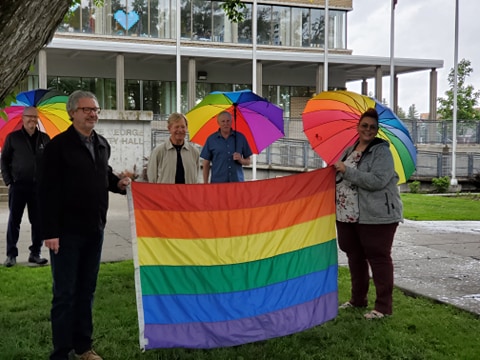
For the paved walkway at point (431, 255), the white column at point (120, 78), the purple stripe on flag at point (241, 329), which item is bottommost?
the paved walkway at point (431, 255)

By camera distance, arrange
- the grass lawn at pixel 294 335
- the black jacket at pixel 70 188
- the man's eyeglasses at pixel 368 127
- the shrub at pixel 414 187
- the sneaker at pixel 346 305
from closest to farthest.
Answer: the black jacket at pixel 70 188, the grass lawn at pixel 294 335, the man's eyeglasses at pixel 368 127, the sneaker at pixel 346 305, the shrub at pixel 414 187

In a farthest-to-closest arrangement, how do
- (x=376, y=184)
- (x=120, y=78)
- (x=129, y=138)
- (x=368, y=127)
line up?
1. (x=120, y=78)
2. (x=129, y=138)
3. (x=368, y=127)
4. (x=376, y=184)

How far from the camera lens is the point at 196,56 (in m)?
30.2

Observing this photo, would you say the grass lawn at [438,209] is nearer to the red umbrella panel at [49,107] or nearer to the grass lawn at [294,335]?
the grass lawn at [294,335]

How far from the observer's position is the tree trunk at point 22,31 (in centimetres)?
285

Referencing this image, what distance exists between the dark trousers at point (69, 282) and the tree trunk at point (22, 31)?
4.48ft

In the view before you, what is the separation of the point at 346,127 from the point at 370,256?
1.52 meters

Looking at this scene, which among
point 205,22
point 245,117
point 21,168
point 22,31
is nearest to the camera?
point 22,31

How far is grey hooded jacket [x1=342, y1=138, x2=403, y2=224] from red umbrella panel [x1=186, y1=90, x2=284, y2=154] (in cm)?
342

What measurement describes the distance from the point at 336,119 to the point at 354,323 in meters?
2.21

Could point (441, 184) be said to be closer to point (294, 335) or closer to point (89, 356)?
point (294, 335)

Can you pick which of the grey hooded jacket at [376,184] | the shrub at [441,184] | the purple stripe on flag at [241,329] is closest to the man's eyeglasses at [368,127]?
the grey hooded jacket at [376,184]

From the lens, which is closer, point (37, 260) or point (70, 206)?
point (70, 206)

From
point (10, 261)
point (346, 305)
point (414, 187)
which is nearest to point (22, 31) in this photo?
point (346, 305)
